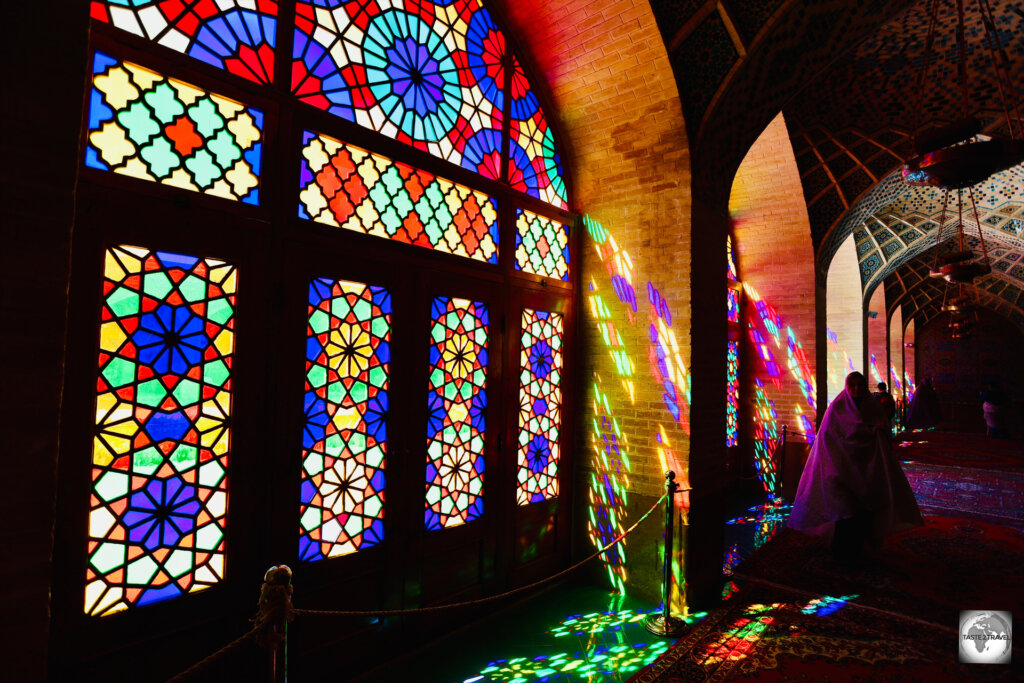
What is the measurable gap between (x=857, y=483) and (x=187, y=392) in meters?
5.14

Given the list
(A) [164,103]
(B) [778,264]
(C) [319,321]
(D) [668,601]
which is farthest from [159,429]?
Answer: (B) [778,264]

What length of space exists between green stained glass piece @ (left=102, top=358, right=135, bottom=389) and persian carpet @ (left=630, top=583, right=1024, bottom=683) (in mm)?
2921

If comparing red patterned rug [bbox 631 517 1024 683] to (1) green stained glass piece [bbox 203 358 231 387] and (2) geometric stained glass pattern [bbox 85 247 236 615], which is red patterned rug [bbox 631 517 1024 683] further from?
(1) green stained glass piece [bbox 203 358 231 387]

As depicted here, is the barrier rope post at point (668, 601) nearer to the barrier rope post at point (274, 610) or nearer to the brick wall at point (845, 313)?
the barrier rope post at point (274, 610)

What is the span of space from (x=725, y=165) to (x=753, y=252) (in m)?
3.85

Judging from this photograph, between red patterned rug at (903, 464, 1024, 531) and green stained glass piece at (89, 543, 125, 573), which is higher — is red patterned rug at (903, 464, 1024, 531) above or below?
below

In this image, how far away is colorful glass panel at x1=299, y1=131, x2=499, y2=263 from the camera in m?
2.79

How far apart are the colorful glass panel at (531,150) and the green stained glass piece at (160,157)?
2.31 metres

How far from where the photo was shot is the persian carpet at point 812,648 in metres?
2.92

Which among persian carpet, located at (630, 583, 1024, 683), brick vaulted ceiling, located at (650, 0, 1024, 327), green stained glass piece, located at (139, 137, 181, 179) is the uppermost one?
brick vaulted ceiling, located at (650, 0, 1024, 327)

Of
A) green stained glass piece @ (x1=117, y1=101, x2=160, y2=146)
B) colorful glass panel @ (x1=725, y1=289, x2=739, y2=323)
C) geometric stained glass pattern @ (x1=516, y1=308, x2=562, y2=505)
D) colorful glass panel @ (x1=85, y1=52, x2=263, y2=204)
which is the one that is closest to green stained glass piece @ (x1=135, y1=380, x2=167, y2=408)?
colorful glass panel @ (x1=85, y1=52, x2=263, y2=204)

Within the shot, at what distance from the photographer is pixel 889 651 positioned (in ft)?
10.4

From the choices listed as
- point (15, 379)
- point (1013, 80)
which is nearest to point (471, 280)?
point (15, 379)

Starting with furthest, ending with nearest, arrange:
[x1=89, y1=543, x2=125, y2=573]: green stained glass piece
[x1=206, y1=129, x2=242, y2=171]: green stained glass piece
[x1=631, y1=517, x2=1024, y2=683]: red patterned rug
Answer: [x1=631, y1=517, x2=1024, y2=683]: red patterned rug < [x1=206, y1=129, x2=242, y2=171]: green stained glass piece < [x1=89, y1=543, x2=125, y2=573]: green stained glass piece
